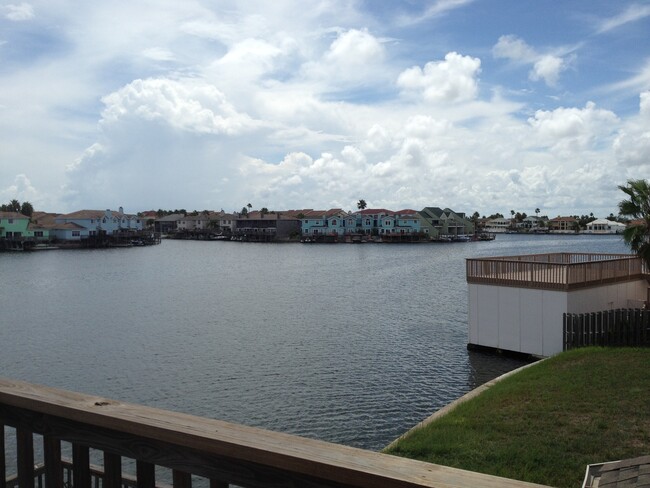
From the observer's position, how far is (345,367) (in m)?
23.5

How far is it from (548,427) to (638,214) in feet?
43.0

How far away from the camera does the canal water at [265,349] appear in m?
18.6

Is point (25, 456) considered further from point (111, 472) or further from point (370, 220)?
point (370, 220)

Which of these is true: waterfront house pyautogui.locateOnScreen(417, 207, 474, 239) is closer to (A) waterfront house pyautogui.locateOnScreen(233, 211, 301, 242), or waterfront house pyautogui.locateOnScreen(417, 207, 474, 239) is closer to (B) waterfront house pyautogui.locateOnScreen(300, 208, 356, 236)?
(B) waterfront house pyautogui.locateOnScreen(300, 208, 356, 236)

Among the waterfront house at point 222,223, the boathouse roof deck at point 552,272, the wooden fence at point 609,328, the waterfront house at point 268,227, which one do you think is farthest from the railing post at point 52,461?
the waterfront house at point 222,223

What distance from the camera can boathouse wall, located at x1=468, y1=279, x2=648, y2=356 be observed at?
67.5ft

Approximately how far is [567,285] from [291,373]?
36.1ft

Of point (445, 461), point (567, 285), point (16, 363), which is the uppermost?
point (567, 285)

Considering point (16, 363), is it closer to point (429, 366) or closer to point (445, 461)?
point (429, 366)

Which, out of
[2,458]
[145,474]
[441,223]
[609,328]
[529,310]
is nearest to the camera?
[145,474]

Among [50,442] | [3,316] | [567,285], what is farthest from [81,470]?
[3,316]

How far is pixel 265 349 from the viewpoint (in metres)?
27.8

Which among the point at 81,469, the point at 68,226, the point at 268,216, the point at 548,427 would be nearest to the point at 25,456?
the point at 81,469

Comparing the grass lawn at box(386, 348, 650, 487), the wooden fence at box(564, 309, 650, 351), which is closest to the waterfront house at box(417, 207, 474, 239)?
the wooden fence at box(564, 309, 650, 351)
